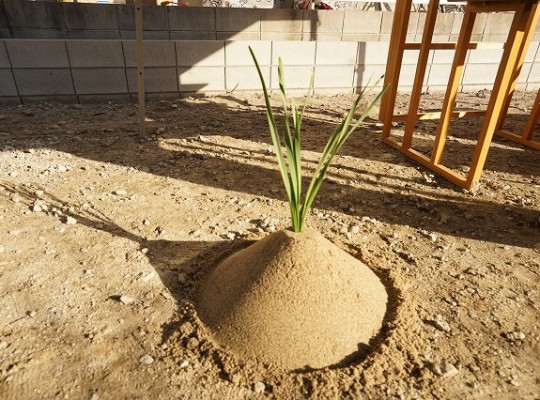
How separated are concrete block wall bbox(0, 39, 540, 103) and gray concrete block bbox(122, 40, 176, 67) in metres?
0.01

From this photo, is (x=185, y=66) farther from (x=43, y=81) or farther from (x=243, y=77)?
(x=43, y=81)

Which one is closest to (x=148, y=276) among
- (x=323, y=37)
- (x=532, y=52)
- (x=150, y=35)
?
(x=150, y=35)

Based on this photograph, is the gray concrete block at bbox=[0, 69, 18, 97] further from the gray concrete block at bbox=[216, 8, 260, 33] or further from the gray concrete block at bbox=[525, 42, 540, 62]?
the gray concrete block at bbox=[525, 42, 540, 62]

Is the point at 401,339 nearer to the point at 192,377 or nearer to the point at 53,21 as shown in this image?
the point at 192,377

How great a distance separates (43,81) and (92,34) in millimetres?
1094

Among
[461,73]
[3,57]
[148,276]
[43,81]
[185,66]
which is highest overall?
[461,73]

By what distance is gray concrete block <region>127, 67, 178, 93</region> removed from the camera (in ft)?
14.9

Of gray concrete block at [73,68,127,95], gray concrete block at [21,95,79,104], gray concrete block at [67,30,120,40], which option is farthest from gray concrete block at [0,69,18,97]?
gray concrete block at [67,30,120,40]

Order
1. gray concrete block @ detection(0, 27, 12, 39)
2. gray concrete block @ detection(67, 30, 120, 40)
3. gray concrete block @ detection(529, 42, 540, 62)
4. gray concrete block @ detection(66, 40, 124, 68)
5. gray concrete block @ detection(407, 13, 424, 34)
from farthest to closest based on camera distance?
gray concrete block @ detection(407, 13, 424, 34)
gray concrete block @ detection(529, 42, 540, 62)
gray concrete block @ detection(67, 30, 120, 40)
gray concrete block @ detection(0, 27, 12, 39)
gray concrete block @ detection(66, 40, 124, 68)

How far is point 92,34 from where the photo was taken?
4922 millimetres

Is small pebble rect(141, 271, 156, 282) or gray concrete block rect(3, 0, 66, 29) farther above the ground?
gray concrete block rect(3, 0, 66, 29)

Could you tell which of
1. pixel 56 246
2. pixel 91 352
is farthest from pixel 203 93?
pixel 91 352

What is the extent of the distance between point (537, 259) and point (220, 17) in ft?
15.8

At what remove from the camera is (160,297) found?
172 cm
